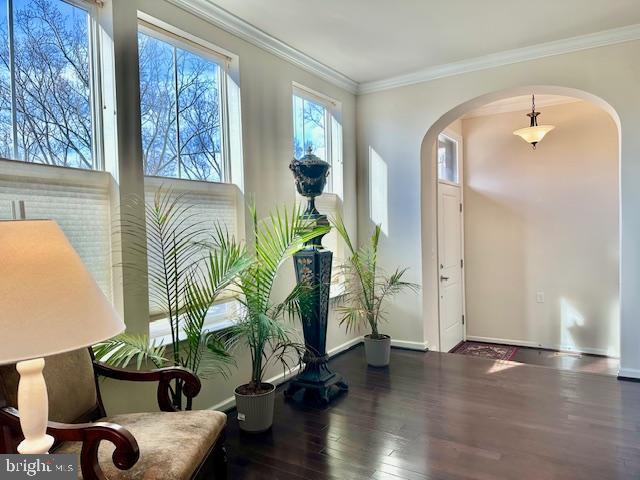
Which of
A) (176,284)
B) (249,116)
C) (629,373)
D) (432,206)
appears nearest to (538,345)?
(629,373)

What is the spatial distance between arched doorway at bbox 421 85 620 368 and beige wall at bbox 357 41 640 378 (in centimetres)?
1

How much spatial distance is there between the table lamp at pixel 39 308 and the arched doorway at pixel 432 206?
3592mm

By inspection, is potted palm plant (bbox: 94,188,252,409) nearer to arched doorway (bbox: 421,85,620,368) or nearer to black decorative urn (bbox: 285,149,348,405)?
black decorative urn (bbox: 285,149,348,405)

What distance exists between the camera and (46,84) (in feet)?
6.95

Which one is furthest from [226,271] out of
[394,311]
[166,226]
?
[394,311]

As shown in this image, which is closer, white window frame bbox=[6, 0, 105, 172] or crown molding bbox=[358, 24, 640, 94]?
white window frame bbox=[6, 0, 105, 172]

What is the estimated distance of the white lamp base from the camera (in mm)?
1116

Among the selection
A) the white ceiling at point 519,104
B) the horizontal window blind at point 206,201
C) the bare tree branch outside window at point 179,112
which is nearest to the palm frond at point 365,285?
the horizontal window blind at point 206,201

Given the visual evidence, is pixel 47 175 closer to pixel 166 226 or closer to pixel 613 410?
pixel 166 226

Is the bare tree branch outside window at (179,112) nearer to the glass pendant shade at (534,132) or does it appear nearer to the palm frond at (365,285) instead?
the palm frond at (365,285)

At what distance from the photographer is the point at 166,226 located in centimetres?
265

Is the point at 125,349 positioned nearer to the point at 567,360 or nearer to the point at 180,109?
the point at 180,109

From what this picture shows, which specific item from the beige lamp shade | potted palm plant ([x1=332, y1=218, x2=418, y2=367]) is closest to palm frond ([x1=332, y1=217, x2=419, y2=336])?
potted palm plant ([x1=332, y1=218, x2=418, y2=367])

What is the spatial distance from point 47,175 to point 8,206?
0.23 m
